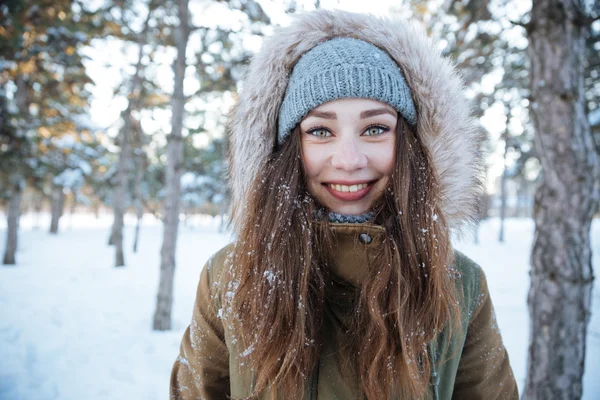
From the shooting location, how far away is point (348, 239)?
4.17 ft

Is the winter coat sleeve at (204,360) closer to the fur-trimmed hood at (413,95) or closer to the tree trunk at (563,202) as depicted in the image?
the fur-trimmed hood at (413,95)

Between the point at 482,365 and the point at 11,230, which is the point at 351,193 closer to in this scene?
the point at 482,365

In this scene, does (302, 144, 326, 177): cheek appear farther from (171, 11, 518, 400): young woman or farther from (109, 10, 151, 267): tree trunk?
(109, 10, 151, 267): tree trunk

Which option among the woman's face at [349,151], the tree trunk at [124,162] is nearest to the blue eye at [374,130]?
the woman's face at [349,151]

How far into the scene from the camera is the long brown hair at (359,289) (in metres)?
1.18

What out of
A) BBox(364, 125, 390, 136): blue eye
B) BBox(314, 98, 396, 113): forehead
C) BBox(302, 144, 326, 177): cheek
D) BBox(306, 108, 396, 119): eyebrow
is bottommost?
BBox(302, 144, 326, 177): cheek

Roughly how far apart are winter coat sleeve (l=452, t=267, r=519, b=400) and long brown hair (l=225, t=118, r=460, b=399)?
20 centimetres

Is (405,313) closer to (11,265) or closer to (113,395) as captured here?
(113,395)

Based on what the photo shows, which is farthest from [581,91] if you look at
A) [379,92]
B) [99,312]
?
[99,312]

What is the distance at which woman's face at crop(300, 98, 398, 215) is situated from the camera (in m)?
1.29

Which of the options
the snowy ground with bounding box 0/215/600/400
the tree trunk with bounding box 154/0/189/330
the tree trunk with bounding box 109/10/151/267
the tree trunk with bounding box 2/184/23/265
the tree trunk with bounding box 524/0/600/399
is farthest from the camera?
the tree trunk with bounding box 2/184/23/265

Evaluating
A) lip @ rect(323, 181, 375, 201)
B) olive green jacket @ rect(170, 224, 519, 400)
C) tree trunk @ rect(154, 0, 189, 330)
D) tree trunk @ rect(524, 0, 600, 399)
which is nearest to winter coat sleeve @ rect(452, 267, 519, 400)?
olive green jacket @ rect(170, 224, 519, 400)

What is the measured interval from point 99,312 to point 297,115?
21.6ft

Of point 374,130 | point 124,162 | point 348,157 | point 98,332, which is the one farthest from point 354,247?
point 124,162
